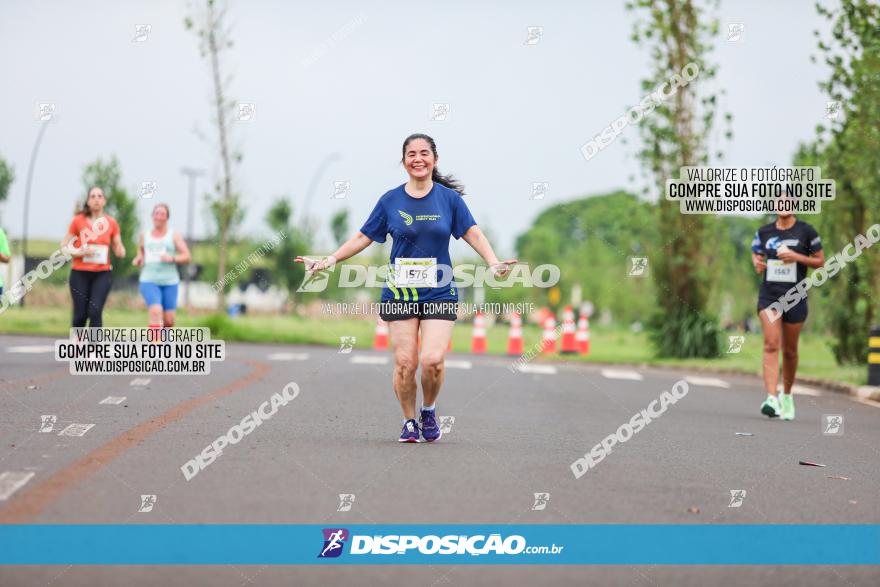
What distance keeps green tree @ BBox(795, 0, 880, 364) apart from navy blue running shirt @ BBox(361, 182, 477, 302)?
11932 mm

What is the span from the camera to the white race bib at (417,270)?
8172 millimetres

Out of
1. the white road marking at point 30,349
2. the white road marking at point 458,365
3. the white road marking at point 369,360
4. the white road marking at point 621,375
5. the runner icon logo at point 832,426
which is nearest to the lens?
the runner icon logo at point 832,426

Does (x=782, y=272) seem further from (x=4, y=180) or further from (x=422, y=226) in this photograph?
(x=4, y=180)

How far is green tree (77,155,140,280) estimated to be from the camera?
5941 centimetres

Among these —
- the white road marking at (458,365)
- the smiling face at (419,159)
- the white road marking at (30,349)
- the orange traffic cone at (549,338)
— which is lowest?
the orange traffic cone at (549,338)

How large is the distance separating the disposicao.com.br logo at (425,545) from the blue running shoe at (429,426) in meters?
3.30

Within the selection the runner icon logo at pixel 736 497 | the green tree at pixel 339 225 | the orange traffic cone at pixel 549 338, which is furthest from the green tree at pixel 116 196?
the runner icon logo at pixel 736 497

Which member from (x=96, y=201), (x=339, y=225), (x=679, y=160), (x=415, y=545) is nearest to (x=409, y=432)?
(x=415, y=545)

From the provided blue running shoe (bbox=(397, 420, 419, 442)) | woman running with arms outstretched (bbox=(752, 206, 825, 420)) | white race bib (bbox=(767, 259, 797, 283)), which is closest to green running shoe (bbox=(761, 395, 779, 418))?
woman running with arms outstretched (bbox=(752, 206, 825, 420))

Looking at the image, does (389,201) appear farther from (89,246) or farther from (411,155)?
(89,246)

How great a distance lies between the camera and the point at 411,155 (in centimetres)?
832

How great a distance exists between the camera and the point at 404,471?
6.64 metres

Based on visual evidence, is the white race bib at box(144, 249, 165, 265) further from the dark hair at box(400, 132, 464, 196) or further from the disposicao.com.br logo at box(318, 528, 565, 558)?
the disposicao.com.br logo at box(318, 528, 565, 558)

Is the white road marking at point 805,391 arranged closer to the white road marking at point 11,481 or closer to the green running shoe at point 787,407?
the green running shoe at point 787,407
